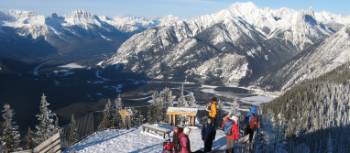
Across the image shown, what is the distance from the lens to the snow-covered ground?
120 ft

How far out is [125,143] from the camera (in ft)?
126

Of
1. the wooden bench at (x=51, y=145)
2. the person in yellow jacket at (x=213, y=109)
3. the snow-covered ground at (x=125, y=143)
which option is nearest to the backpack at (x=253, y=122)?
the person in yellow jacket at (x=213, y=109)

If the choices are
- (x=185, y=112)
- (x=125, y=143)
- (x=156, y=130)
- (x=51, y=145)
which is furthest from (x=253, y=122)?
(x=51, y=145)

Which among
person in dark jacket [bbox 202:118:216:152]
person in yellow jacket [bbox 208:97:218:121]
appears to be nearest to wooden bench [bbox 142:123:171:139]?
person in yellow jacket [bbox 208:97:218:121]

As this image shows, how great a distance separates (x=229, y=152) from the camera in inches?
1202

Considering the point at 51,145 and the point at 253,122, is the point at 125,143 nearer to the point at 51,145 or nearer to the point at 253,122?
the point at 51,145

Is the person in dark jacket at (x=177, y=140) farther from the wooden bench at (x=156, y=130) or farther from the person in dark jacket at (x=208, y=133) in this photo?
the wooden bench at (x=156, y=130)

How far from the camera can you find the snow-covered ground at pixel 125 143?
3647 cm

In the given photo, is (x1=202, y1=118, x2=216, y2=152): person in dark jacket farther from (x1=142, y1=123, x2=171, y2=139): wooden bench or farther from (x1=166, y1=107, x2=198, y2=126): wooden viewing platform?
(x1=166, y1=107, x2=198, y2=126): wooden viewing platform

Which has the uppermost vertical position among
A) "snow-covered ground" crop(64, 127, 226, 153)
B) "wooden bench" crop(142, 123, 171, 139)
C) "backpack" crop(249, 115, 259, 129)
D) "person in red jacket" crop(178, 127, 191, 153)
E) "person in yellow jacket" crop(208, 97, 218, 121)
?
"person in yellow jacket" crop(208, 97, 218, 121)

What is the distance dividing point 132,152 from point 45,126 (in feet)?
135

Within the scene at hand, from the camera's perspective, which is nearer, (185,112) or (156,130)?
(156,130)

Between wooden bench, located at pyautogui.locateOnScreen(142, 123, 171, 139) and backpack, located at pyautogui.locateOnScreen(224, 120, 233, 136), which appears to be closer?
backpack, located at pyautogui.locateOnScreen(224, 120, 233, 136)

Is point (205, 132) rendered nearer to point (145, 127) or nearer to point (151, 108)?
point (145, 127)
